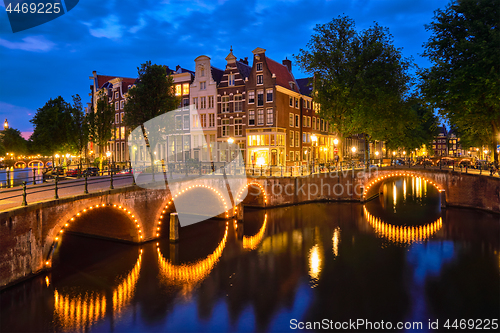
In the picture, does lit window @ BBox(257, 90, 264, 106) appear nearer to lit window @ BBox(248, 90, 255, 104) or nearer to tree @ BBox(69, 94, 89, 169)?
lit window @ BBox(248, 90, 255, 104)

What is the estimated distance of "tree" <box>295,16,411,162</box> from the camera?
34438 millimetres

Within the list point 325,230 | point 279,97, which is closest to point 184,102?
point 279,97

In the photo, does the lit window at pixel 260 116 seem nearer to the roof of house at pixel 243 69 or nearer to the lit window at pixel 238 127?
the lit window at pixel 238 127

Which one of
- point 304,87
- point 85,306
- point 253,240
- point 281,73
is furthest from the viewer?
point 304,87

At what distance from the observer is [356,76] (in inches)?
1351

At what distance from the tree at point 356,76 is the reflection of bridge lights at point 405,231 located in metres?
13.5

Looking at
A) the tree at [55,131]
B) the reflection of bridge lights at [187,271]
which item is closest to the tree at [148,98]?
the tree at [55,131]

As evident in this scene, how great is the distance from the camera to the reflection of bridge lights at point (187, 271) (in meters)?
15.4

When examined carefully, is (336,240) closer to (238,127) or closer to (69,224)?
(69,224)

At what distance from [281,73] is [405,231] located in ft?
99.0

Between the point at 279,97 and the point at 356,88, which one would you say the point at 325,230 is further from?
the point at 279,97

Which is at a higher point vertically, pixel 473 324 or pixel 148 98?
pixel 148 98

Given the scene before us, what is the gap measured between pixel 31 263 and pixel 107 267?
3.86 m

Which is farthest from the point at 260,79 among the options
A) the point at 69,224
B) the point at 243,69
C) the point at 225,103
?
the point at 69,224
